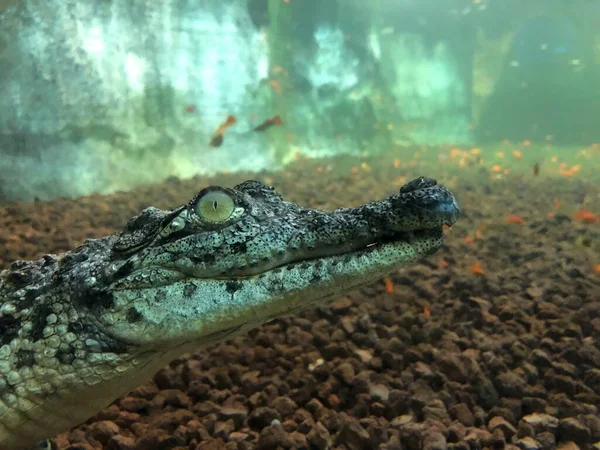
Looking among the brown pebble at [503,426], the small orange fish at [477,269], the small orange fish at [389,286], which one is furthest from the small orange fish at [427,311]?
the brown pebble at [503,426]

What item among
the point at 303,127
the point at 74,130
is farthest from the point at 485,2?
the point at 74,130

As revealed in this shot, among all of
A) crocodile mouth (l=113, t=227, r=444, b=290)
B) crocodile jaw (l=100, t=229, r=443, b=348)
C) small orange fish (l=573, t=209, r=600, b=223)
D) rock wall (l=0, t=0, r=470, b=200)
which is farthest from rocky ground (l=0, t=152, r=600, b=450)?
rock wall (l=0, t=0, r=470, b=200)

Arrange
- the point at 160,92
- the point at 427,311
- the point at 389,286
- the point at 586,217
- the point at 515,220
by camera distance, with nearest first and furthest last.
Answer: the point at 427,311 → the point at 389,286 → the point at 515,220 → the point at 586,217 → the point at 160,92

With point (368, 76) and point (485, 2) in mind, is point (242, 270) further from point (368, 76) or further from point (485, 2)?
point (485, 2)

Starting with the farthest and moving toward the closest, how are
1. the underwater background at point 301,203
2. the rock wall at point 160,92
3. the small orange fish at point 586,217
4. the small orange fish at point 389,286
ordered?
the rock wall at point 160,92 < the small orange fish at point 586,217 < the small orange fish at point 389,286 < the underwater background at point 301,203

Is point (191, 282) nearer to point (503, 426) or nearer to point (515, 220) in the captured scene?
point (503, 426)

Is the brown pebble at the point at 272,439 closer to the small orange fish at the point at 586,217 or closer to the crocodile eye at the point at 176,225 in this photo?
the crocodile eye at the point at 176,225

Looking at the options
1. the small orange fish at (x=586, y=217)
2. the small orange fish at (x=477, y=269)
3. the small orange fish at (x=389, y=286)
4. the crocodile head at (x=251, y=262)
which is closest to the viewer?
the crocodile head at (x=251, y=262)

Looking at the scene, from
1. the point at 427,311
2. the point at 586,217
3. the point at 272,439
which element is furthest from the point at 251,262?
the point at 586,217
